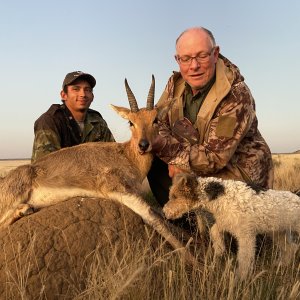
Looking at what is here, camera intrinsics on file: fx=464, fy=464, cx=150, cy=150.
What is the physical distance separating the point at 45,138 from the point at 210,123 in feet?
10.2

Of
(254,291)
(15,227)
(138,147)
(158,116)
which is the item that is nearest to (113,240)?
(15,227)

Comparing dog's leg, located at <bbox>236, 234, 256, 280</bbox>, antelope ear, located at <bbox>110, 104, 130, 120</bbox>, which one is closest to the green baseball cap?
antelope ear, located at <bbox>110, 104, 130, 120</bbox>

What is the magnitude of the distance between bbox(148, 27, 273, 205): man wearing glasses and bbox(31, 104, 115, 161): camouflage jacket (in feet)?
6.29

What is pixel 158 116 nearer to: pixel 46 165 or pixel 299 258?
pixel 46 165

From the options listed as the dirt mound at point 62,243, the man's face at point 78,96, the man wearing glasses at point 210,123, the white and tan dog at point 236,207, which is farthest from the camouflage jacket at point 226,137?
the man's face at point 78,96

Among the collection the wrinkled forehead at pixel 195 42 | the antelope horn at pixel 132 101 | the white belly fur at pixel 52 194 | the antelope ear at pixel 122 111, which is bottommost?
the white belly fur at pixel 52 194

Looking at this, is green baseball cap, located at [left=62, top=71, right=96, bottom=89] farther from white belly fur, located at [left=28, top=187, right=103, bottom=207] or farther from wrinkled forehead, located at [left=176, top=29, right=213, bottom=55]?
white belly fur, located at [left=28, top=187, right=103, bottom=207]

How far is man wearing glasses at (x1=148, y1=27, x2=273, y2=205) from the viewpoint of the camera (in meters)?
6.72

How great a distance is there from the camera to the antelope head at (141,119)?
678 centimetres

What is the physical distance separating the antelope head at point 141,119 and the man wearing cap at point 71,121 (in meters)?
1.70

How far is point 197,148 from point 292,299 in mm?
3427

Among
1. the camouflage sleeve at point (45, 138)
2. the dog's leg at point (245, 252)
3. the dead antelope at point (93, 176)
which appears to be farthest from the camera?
the camouflage sleeve at point (45, 138)

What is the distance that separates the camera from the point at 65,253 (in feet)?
15.4

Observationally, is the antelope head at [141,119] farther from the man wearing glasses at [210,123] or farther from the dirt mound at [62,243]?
the dirt mound at [62,243]
